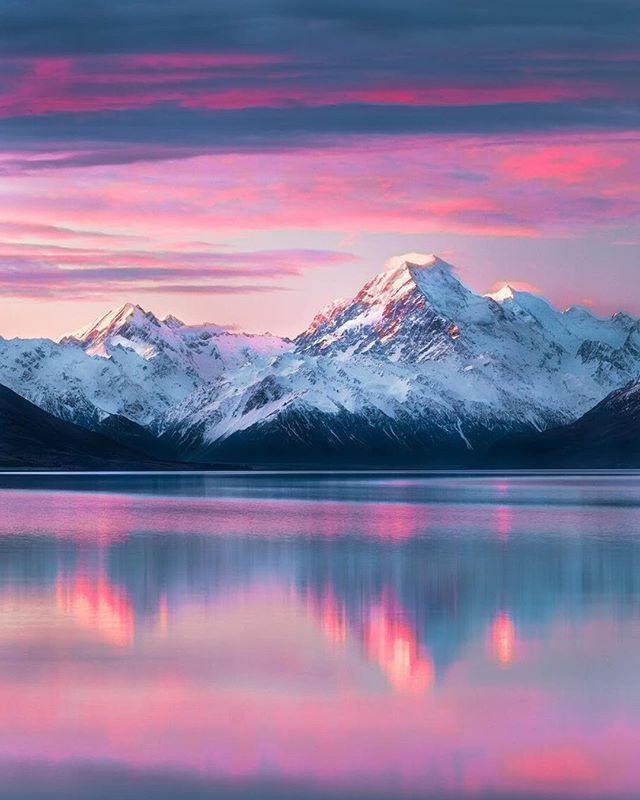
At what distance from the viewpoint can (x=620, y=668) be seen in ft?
132

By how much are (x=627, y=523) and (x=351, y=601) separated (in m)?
53.7

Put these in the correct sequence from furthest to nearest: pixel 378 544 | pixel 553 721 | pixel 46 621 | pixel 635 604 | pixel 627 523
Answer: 1. pixel 627 523
2. pixel 378 544
3. pixel 635 604
4. pixel 46 621
5. pixel 553 721

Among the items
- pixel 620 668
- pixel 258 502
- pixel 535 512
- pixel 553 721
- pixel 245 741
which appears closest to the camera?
pixel 245 741

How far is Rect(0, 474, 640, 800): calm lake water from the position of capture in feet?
93.7

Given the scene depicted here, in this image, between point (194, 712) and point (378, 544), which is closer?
point (194, 712)

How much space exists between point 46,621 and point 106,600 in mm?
6670

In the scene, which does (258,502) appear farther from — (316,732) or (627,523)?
(316,732)

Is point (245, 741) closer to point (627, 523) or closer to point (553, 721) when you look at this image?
point (553, 721)

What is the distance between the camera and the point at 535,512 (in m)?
130

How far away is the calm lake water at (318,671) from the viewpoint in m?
28.5

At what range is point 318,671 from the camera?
130 ft

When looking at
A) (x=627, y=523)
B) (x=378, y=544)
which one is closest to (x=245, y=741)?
(x=378, y=544)

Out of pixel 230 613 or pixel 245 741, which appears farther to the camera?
pixel 230 613

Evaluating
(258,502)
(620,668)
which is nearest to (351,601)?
(620,668)
